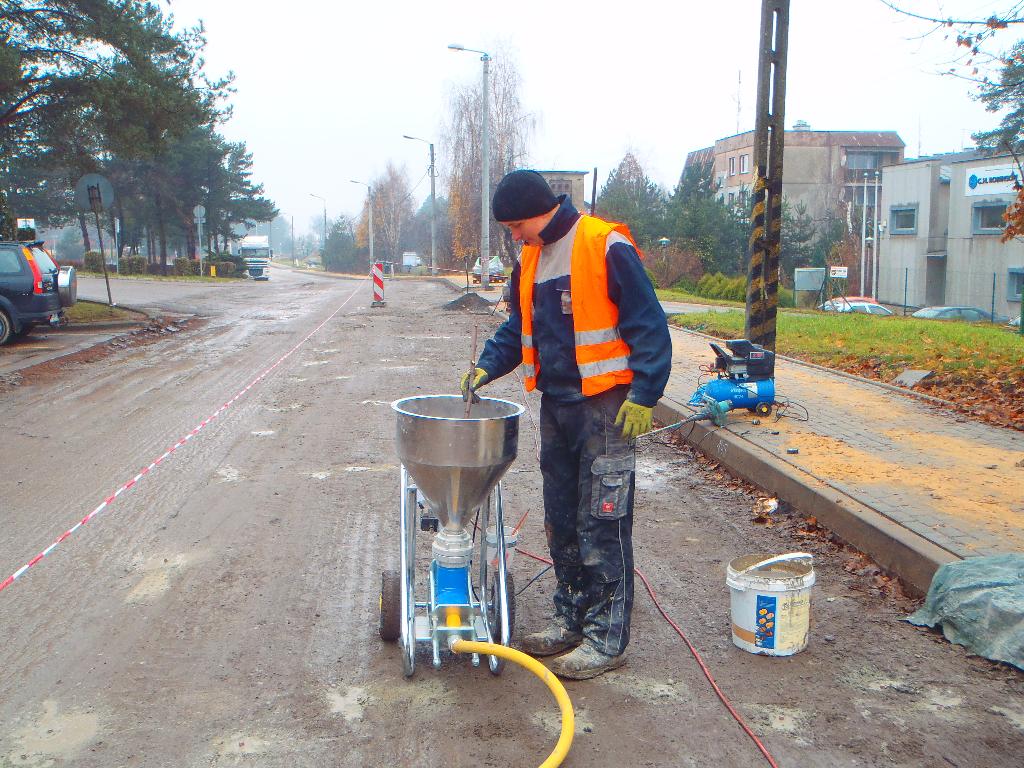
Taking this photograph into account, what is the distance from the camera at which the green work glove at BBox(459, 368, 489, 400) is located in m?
4.18

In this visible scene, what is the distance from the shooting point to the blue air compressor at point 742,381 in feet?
28.7

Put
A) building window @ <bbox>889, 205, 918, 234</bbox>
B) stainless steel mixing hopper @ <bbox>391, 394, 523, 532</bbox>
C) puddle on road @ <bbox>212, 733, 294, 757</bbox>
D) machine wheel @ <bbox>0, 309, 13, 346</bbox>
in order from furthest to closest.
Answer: building window @ <bbox>889, 205, 918, 234</bbox> → machine wheel @ <bbox>0, 309, 13, 346</bbox> → stainless steel mixing hopper @ <bbox>391, 394, 523, 532</bbox> → puddle on road @ <bbox>212, 733, 294, 757</bbox>

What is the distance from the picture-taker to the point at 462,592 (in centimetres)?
405

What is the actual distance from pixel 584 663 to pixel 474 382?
50.9 inches

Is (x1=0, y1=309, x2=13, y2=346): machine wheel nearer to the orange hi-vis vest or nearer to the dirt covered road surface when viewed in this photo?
the dirt covered road surface

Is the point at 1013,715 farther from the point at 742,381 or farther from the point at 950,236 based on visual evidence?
the point at 950,236

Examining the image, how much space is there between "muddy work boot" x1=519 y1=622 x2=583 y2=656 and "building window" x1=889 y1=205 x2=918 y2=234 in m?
57.0

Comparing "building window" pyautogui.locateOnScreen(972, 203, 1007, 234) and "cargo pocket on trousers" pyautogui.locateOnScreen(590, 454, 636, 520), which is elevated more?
"building window" pyautogui.locateOnScreen(972, 203, 1007, 234)

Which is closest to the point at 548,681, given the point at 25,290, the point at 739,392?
the point at 739,392

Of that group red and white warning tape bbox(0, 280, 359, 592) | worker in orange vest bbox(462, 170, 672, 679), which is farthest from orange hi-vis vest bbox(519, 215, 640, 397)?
red and white warning tape bbox(0, 280, 359, 592)

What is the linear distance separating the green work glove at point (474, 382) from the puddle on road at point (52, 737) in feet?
6.31

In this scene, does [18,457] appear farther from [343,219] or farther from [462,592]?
[343,219]

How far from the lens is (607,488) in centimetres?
404

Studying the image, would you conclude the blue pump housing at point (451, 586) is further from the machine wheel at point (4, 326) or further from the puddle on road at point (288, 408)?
the machine wheel at point (4, 326)
